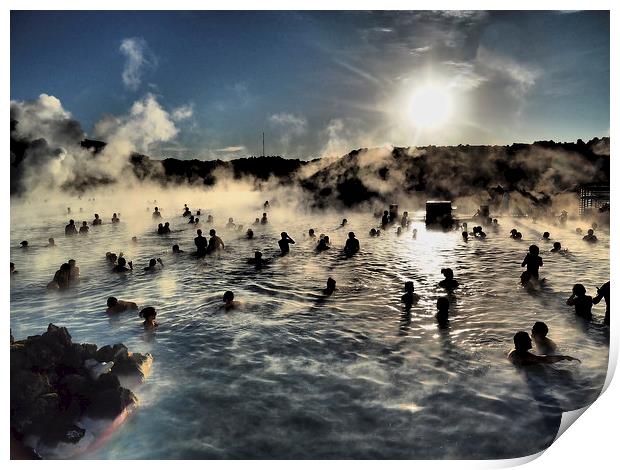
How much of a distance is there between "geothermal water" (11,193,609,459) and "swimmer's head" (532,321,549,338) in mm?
174

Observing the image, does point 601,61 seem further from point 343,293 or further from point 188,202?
point 188,202

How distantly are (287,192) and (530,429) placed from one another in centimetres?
1117

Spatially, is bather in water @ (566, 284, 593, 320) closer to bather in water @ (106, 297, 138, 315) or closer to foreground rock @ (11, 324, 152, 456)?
foreground rock @ (11, 324, 152, 456)

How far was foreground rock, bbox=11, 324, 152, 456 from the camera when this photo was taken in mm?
5309

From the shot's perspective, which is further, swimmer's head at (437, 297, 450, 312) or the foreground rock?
swimmer's head at (437, 297, 450, 312)

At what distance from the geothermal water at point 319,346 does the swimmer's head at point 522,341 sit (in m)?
0.20

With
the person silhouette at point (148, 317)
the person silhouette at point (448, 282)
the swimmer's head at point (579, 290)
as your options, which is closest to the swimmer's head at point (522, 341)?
the swimmer's head at point (579, 290)

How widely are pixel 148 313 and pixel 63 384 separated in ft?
6.13

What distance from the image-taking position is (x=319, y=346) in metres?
6.72

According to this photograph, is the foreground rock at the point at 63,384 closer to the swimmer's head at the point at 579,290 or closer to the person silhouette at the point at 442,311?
the person silhouette at the point at 442,311

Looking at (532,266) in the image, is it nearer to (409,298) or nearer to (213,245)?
(409,298)

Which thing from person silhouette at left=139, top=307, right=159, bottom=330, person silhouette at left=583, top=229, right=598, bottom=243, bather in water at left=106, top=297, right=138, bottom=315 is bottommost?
person silhouette at left=139, top=307, right=159, bottom=330

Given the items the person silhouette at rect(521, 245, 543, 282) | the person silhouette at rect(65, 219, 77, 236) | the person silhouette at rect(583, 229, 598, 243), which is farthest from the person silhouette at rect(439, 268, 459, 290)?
the person silhouette at rect(65, 219, 77, 236)

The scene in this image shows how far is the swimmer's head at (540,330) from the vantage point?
682cm
